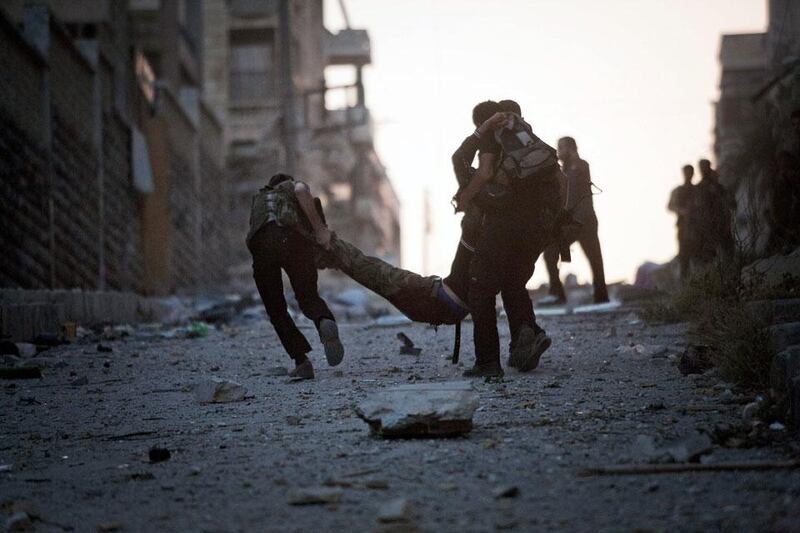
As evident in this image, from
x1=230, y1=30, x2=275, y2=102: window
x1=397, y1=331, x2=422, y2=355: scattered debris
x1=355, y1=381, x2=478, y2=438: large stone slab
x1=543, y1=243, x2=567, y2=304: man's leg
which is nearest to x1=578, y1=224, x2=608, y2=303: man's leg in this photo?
x1=543, y1=243, x2=567, y2=304: man's leg

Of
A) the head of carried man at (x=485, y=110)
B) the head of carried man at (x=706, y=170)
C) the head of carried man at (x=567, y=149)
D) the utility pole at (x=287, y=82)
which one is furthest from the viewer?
the utility pole at (x=287, y=82)

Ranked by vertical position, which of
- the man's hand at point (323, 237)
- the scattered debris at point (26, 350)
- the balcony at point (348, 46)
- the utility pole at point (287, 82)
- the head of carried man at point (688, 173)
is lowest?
the scattered debris at point (26, 350)

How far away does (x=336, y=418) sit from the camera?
5410 mm

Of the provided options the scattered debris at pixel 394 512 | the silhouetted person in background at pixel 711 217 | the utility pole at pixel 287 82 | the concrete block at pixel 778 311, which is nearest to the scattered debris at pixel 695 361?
the concrete block at pixel 778 311

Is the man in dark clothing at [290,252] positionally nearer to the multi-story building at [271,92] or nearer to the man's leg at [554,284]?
the man's leg at [554,284]

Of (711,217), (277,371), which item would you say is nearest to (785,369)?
(277,371)

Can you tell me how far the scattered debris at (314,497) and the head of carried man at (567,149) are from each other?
24.5 ft

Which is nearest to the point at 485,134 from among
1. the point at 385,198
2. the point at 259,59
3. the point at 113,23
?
the point at 113,23

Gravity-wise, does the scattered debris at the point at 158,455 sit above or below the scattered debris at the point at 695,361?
below

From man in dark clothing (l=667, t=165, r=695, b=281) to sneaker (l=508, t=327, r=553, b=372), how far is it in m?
6.39

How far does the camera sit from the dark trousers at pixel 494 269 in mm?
6688

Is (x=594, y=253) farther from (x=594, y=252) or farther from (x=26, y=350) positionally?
(x=26, y=350)

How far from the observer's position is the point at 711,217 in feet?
32.7

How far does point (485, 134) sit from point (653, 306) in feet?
14.0
